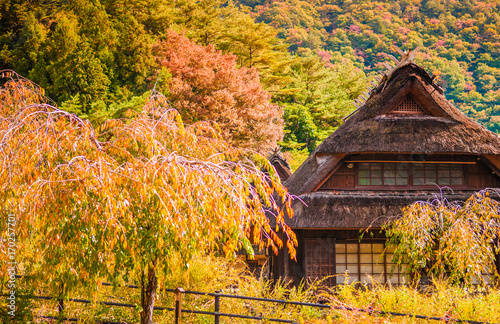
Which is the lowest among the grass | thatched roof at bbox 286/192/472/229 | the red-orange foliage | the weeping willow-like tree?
the grass

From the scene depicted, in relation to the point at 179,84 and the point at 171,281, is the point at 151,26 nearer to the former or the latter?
the point at 179,84

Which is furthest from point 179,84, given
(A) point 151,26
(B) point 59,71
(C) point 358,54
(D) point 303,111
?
(C) point 358,54

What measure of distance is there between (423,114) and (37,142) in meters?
9.97

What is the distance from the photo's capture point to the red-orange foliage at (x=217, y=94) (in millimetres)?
20594

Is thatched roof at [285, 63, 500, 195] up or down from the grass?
up

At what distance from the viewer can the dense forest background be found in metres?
20.7

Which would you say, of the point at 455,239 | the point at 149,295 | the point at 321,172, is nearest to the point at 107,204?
the point at 149,295

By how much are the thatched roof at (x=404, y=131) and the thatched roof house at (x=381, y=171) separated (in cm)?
2

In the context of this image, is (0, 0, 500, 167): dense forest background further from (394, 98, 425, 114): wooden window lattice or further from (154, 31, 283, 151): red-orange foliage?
(394, 98, 425, 114): wooden window lattice

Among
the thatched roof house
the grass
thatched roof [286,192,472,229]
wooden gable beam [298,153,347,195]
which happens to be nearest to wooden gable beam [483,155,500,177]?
the thatched roof house

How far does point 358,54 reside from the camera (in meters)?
44.2

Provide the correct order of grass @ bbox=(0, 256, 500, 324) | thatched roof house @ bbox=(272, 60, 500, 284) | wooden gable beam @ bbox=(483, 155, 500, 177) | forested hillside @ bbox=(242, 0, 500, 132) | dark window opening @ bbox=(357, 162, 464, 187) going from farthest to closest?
Result: forested hillside @ bbox=(242, 0, 500, 132) → dark window opening @ bbox=(357, 162, 464, 187) → wooden gable beam @ bbox=(483, 155, 500, 177) → thatched roof house @ bbox=(272, 60, 500, 284) → grass @ bbox=(0, 256, 500, 324)

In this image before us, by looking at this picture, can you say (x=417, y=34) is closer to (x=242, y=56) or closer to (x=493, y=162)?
(x=242, y=56)

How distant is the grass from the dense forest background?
11.4 metres
